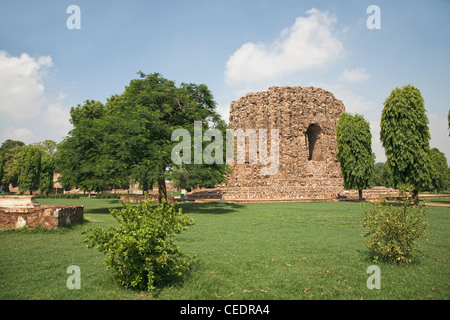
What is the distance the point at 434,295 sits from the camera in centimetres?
397

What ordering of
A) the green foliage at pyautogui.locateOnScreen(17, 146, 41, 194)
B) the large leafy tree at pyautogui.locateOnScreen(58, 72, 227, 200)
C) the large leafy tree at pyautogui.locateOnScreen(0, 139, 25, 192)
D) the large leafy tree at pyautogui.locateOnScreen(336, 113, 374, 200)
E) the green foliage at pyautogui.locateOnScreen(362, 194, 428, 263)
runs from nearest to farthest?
1. the green foliage at pyautogui.locateOnScreen(362, 194, 428, 263)
2. the large leafy tree at pyautogui.locateOnScreen(58, 72, 227, 200)
3. the large leafy tree at pyautogui.locateOnScreen(336, 113, 374, 200)
4. the green foliage at pyautogui.locateOnScreen(17, 146, 41, 194)
5. the large leafy tree at pyautogui.locateOnScreen(0, 139, 25, 192)

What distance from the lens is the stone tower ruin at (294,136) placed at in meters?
26.9

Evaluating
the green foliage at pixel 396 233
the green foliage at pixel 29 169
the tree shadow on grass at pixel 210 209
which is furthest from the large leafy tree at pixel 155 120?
the green foliage at pixel 29 169

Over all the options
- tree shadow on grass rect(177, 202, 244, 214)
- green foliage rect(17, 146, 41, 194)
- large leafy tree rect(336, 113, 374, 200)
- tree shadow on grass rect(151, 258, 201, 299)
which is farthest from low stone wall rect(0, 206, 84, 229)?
green foliage rect(17, 146, 41, 194)

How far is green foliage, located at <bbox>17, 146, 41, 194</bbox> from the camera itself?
117 ft

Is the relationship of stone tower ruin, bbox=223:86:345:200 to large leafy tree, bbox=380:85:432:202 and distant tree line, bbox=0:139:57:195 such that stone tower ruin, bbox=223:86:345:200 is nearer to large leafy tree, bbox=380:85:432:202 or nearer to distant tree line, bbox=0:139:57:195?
large leafy tree, bbox=380:85:432:202

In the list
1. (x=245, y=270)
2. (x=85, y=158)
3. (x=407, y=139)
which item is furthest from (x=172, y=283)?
(x=407, y=139)

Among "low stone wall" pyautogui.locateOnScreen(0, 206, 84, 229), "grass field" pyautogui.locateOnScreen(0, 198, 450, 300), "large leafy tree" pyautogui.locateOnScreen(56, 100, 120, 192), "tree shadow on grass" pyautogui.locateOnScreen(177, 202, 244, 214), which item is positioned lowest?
"tree shadow on grass" pyautogui.locateOnScreen(177, 202, 244, 214)

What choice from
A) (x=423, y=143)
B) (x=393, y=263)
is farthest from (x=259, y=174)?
(x=393, y=263)

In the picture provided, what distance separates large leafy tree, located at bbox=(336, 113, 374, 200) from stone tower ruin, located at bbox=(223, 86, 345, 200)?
2.63m

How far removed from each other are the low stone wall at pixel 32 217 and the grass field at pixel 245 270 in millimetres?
349

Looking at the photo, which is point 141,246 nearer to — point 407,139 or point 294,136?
point 407,139

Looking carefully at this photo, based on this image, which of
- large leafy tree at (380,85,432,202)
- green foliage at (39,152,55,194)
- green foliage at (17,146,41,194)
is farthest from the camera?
green foliage at (39,152,55,194)
